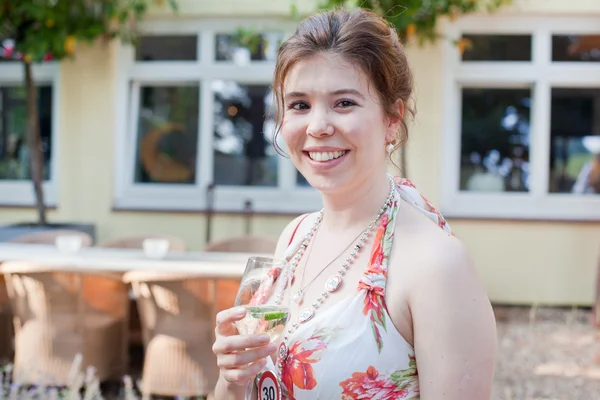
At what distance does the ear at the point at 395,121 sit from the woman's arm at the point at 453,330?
0.96 feet

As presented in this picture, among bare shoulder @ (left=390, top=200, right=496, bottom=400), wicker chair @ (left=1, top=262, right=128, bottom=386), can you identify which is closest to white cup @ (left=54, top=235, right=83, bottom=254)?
wicker chair @ (left=1, top=262, right=128, bottom=386)

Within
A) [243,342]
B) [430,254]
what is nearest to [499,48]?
[430,254]

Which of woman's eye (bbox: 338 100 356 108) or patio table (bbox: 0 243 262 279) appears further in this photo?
patio table (bbox: 0 243 262 279)

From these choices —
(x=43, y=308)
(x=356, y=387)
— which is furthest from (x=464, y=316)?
(x=43, y=308)

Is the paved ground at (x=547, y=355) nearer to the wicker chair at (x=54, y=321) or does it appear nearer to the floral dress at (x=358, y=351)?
the wicker chair at (x=54, y=321)

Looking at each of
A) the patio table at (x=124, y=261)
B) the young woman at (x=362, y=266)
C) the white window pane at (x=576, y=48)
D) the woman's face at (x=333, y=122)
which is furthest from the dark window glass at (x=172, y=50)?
the woman's face at (x=333, y=122)

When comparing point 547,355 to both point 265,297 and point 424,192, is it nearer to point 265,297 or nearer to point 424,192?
point 424,192

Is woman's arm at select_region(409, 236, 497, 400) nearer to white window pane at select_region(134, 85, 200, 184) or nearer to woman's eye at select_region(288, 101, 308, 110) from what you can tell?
woman's eye at select_region(288, 101, 308, 110)

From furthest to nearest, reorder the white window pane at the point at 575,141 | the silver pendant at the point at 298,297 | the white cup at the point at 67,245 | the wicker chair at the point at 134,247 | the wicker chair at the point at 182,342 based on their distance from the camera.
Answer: the white window pane at the point at 575,141, the wicker chair at the point at 134,247, the white cup at the point at 67,245, the wicker chair at the point at 182,342, the silver pendant at the point at 298,297

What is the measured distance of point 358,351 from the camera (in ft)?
3.78

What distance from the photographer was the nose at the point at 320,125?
1.23m

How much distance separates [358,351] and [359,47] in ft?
1.63

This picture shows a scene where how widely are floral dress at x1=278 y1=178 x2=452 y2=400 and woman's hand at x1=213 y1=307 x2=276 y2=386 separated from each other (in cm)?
7

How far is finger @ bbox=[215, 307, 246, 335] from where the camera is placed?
1164 millimetres
